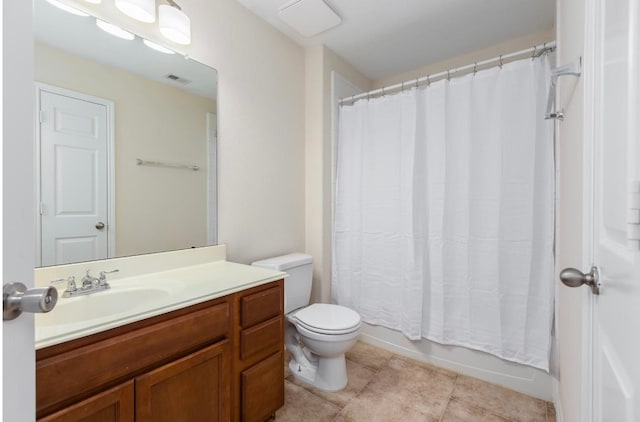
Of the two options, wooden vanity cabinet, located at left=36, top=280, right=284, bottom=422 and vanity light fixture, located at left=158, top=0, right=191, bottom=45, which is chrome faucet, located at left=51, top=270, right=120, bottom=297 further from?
vanity light fixture, located at left=158, top=0, right=191, bottom=45

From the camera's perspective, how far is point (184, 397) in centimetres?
108

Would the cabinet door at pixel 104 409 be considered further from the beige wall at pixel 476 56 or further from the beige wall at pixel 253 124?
the beige wall at pixel 476 56

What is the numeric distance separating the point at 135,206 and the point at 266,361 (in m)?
1.02

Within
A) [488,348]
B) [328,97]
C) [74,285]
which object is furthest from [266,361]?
[328,97]

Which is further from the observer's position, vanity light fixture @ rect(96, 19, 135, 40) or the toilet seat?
the toilet seat

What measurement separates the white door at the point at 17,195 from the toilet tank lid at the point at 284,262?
139 cm

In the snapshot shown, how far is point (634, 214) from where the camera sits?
435 mm

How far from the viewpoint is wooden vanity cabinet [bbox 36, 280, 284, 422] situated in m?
0.82

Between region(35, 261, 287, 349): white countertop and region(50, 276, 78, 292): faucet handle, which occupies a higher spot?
region(50, 276, 78, 292): faucet handle

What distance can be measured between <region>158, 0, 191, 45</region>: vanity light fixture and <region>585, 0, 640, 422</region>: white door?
5.43 feet

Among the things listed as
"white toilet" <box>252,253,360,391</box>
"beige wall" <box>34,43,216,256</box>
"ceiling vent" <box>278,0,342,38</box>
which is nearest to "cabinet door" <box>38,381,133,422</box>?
"beige wall" <box>34,43,216,256</box>

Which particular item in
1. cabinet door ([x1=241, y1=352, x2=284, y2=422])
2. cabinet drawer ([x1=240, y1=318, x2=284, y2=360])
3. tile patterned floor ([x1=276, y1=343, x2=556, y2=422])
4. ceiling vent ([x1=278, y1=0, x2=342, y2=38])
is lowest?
tile patterned floor ([x1=276, y1=343, x2=556, y2=422])

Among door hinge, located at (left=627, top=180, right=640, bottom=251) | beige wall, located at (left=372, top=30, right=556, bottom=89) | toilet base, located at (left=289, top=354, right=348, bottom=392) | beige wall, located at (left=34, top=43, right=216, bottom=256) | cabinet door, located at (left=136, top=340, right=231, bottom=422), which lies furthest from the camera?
beige wall, located at (left=372, top=30, right=556, bottom=89)

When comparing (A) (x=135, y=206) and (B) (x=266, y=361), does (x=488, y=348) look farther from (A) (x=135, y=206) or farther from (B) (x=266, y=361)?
(A) (x=135, y=206)
